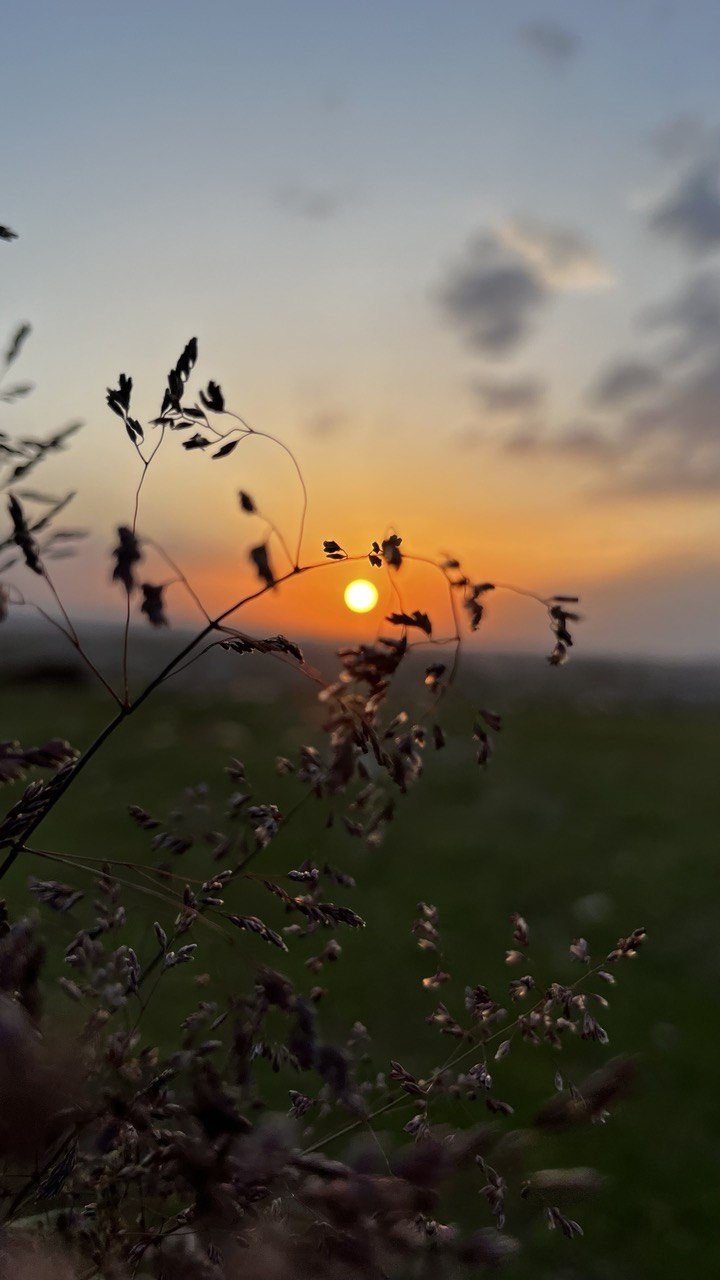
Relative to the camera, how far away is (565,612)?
199 cm

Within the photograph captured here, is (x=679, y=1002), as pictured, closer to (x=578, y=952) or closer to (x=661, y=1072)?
(x=661, y=1072)

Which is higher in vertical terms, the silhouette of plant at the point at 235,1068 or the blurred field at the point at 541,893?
the silhouette of plant at the point at 235,1068

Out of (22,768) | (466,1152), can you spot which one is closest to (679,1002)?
(466,1152)

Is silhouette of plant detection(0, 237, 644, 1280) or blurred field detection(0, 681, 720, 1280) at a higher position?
silhouette of plant detection(0, 237, 644, 1280)

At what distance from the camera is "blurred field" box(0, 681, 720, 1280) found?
16.4ft

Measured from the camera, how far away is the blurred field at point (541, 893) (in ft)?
16.4

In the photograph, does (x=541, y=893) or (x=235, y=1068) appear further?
(x=541, y=893)

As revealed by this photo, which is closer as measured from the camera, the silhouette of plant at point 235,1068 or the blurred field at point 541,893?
the silhouette of plant at point 235,1068

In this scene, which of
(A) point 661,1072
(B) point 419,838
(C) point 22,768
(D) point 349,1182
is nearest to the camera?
(D) point 349,1182

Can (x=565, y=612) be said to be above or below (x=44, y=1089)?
above

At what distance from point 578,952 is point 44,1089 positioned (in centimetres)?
178

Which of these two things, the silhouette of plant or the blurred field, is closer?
the silhouette of plant

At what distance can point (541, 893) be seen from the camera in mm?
9984

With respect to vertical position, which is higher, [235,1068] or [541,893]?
[235,1068]
